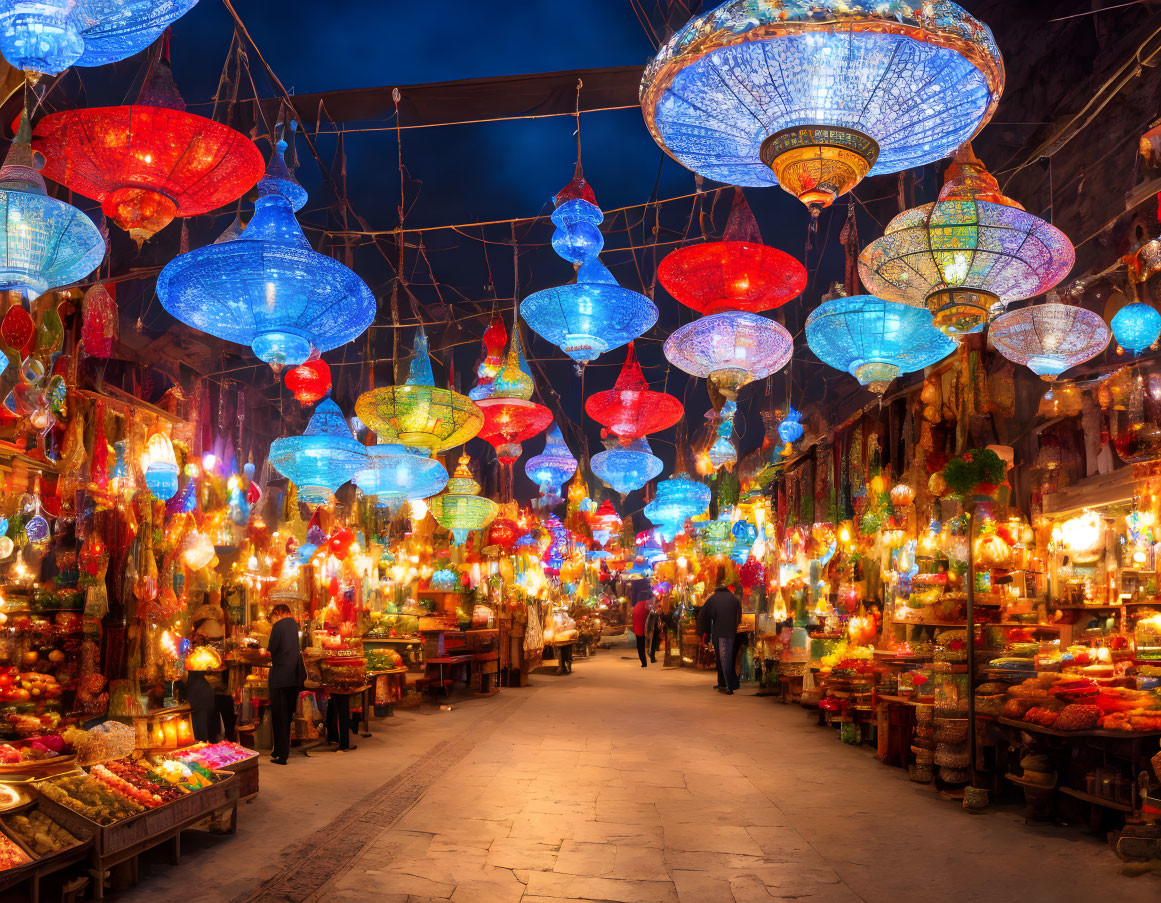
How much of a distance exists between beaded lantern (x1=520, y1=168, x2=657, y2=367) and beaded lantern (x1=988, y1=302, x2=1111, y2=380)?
1951mm

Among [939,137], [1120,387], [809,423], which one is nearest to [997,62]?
Answer: [939,137]

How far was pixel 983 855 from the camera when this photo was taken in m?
4.77

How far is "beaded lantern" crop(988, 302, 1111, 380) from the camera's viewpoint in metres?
4.68

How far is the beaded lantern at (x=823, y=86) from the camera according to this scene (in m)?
2.44

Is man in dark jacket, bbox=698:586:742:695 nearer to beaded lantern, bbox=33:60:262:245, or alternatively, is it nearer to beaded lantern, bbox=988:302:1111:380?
beaded lantern, bbox=988:302:1111:380

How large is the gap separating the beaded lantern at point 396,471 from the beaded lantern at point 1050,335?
469 centimetres

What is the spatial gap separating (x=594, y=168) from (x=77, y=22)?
7.05 meters

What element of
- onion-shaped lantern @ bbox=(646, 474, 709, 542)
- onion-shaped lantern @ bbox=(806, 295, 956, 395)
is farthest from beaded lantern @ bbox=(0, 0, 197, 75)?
onion-shaped lantern @ bbox=(646, 474, 709, 542)

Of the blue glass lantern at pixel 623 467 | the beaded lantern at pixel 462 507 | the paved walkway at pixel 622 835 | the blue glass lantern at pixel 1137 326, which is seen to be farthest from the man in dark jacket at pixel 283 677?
the blue glass lantern at pixel 1137 326

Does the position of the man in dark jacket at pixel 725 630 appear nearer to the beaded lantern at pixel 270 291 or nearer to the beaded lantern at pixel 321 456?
the beaded lantern at pixel 321 456

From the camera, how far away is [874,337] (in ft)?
15.2

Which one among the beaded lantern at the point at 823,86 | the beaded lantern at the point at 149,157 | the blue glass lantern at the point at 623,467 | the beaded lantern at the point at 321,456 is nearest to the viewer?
the beaded lantern at the point at 823,86

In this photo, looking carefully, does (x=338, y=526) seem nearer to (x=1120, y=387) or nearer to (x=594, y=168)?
(x=594, y=168)

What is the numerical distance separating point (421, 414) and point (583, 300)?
5.70 feet
